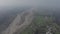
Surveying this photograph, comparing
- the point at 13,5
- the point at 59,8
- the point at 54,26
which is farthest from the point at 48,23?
the point at 13,5

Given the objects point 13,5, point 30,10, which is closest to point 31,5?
point 30,10

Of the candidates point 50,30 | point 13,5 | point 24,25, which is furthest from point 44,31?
point 13,5

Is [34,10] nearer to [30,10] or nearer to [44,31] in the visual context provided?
[30,10]

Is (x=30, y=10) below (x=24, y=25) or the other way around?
the other way around

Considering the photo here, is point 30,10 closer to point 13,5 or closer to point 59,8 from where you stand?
point 13,5

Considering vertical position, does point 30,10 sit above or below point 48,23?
above

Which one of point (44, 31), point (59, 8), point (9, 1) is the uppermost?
point (9, 1)
